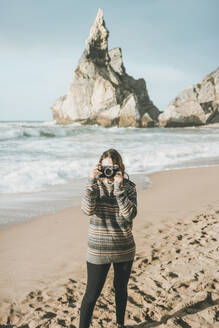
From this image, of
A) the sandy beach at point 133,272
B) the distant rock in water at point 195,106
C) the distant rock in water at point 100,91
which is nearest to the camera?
the sandy beach at point 133,272

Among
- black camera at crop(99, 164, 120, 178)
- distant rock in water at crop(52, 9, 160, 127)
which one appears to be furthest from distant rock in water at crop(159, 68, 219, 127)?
black camera at crop(99, 164, 120, 178)

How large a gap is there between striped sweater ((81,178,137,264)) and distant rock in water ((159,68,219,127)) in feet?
155

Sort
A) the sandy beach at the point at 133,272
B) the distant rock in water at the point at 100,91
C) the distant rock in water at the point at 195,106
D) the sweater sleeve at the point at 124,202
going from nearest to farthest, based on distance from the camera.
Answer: the sweater sleeve at the point at 124,202 < the sandy beach at the point at 133,272 < the distant rock in water at the point at 100,91 < the distant rock in water at the point at 195,106

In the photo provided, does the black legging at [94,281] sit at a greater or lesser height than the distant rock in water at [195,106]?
lesser

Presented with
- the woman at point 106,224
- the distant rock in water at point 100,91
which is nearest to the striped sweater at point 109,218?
the woman at point 106,224

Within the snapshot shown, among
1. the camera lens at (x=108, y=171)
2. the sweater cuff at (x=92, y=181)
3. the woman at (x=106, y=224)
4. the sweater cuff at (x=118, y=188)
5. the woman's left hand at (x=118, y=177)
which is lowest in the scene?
A: the woman at (x=106, y=224)

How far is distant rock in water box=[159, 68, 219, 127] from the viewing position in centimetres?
4816

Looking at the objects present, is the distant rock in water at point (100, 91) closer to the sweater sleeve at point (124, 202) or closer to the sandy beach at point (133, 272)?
the sandy beach at point (133, 272)

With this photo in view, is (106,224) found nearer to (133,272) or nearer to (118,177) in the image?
(118,177)

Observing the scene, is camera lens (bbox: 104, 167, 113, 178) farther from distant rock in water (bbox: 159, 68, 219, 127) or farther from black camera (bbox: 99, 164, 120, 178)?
distant rock in water (bbox: 159, 68, 219, 127)

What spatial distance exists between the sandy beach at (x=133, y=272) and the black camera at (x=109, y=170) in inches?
55.4

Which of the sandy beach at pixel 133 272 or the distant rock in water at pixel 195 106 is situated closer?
the sandy beach at pixel 133 272

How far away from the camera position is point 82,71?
52.4 metres

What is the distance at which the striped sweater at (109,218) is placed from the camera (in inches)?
82.2
